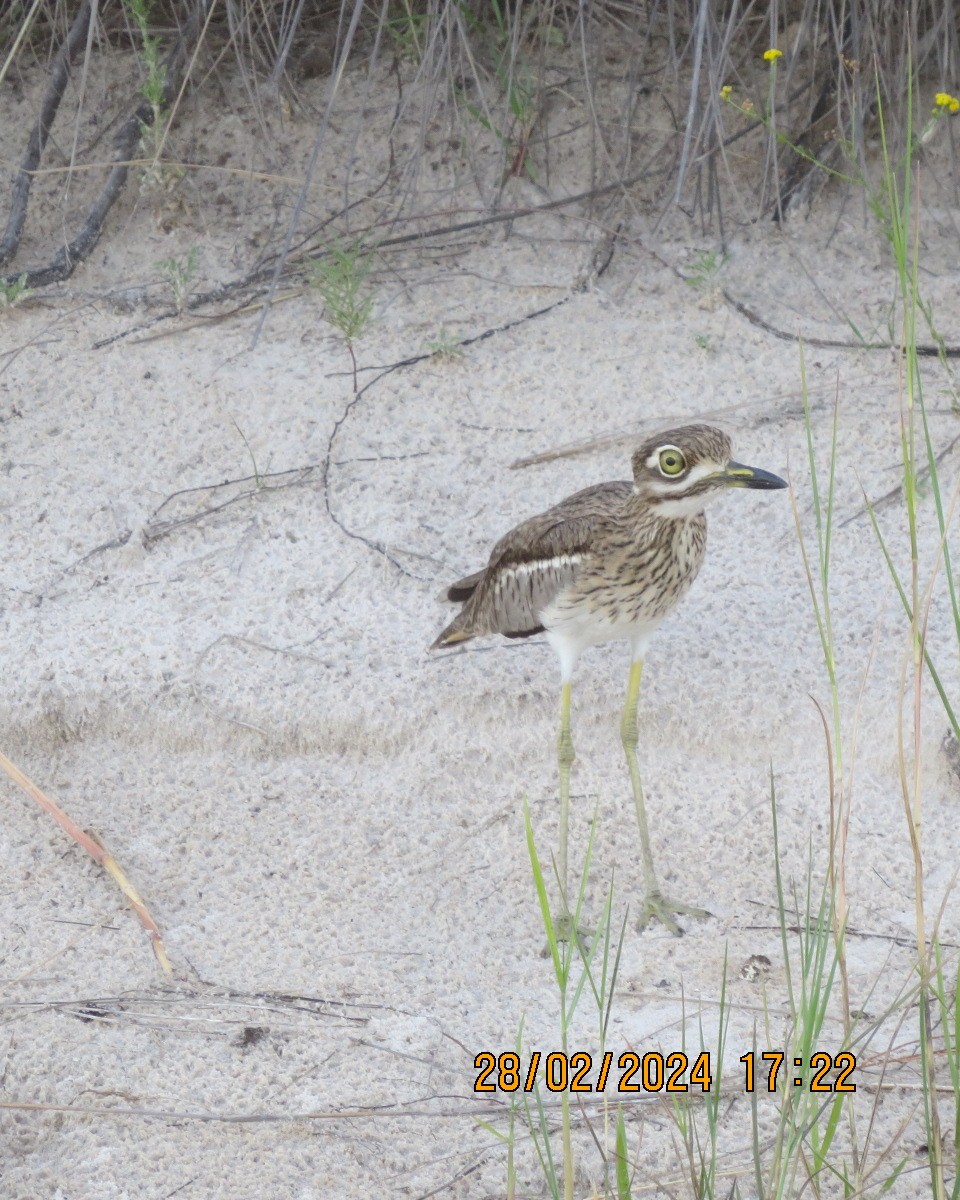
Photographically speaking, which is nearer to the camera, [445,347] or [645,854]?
[645,854]

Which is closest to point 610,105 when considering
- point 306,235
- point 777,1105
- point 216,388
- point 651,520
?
point 306,235

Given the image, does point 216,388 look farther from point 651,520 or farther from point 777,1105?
point 777,1105

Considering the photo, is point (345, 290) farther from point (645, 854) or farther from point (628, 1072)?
point (628, 1072)

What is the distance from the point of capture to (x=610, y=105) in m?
4.88

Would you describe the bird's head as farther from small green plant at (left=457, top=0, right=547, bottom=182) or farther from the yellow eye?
small green plant at (left=457, top=0, right=547, bottom=182)

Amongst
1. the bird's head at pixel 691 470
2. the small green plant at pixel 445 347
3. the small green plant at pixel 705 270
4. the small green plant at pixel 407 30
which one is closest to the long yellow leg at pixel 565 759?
the bird's head at pixel 691 470

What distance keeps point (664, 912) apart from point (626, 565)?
2.26ft

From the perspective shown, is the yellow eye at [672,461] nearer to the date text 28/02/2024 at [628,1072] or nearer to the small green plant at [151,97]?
the date text 28/02/2024 at [628,1072]

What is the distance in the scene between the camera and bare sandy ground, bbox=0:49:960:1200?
8.54 feet

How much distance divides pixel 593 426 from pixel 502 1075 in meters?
2.09

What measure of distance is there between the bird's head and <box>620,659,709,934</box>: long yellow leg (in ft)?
1.29

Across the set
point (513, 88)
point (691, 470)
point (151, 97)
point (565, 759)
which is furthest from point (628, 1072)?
point (151, 97)

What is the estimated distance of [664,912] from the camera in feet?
9.86

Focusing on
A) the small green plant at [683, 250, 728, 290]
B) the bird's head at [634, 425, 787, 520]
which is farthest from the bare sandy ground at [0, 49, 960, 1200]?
A: the bird's head at [634, 425, 787, 520]
